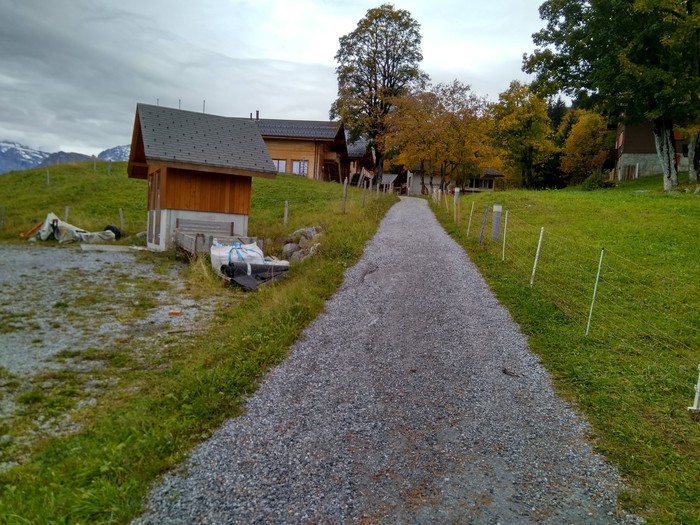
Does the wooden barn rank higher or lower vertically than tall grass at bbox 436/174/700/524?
higher

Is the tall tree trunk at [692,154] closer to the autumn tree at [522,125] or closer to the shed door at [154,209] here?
the autumn tree at [522,125]

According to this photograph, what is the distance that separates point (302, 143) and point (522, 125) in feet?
67.2

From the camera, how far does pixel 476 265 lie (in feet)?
41.8

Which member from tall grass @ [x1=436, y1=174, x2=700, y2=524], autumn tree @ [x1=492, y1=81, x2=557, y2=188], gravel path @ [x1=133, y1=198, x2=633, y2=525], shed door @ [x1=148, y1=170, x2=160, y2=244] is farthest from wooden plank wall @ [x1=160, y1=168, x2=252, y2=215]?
autumn tree @ [x1=492, y1=81, x2=557, y2=188]

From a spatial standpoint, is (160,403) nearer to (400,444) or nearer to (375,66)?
(400,444)

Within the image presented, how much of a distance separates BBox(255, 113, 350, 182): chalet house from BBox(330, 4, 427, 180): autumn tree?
2158 mm

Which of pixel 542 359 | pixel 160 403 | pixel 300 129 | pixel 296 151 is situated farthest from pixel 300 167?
pixel 160 403

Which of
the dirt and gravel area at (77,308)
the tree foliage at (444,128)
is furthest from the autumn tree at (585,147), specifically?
the dirt and gravel area at (77,308)

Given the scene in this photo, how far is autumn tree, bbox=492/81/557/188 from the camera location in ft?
148

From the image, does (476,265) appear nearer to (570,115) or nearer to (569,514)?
(569,514)

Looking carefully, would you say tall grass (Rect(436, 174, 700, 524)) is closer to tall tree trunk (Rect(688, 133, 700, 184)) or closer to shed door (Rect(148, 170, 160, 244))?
tall tree trunk (Rect(688, 133, 700, 184))

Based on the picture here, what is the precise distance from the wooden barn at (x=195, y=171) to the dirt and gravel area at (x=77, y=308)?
225 centimetres

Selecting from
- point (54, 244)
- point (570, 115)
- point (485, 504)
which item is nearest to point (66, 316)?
point (485, 504)

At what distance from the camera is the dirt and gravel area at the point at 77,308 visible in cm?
766
